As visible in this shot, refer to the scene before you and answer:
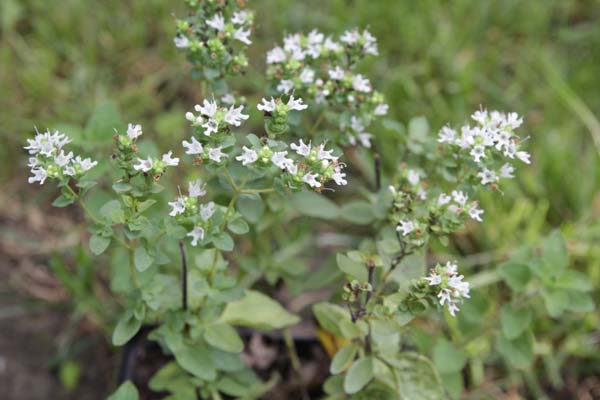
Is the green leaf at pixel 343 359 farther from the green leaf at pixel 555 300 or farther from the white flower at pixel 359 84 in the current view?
the white flower at pixel 359 84

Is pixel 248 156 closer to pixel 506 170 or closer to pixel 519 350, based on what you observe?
pixel 506 170

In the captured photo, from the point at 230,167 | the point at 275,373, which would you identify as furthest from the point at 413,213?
the point at 275,373

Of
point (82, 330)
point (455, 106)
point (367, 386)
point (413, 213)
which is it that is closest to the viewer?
point (413, 213)

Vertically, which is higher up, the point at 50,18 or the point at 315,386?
the point at 50,18

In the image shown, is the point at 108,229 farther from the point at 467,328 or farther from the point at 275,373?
the point at 467,328

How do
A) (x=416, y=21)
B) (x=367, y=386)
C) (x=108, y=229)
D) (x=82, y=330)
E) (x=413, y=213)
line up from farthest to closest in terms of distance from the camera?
(x=416, y=21) → (x=82, y=330) → (x=367, y=386) → (x=413, y=213) → (x=108, y=229)
